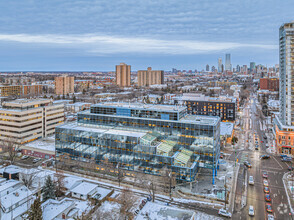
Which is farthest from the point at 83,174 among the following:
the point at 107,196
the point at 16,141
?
the point at 16,141

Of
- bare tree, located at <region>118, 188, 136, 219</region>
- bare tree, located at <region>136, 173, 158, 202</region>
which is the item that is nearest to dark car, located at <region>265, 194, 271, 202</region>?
bare tree, located at <region>136, 173, 158, 202</region>

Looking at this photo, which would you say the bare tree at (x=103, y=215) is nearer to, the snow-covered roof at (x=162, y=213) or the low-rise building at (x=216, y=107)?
the snow-covered roof at (x=162, y=213)

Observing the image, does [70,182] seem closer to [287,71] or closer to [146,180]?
[146,180]

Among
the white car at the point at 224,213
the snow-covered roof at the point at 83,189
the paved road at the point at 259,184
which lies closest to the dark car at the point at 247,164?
the paved road at the point at 259,184

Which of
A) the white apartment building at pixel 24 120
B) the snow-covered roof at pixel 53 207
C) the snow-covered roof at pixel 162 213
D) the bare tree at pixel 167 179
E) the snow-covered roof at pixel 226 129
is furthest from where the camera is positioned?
the snow-covered roof at pixel 226 129

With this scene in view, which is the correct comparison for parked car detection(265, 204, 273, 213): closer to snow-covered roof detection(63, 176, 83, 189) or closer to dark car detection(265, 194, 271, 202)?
dark car detection(265, 194, 271, 202)

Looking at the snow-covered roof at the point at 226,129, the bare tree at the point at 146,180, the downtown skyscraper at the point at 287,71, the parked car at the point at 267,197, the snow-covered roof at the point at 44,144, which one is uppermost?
the downtown skyscraper at the point at 287,71

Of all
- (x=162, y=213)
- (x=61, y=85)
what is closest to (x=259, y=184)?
(x=162, y=213)
